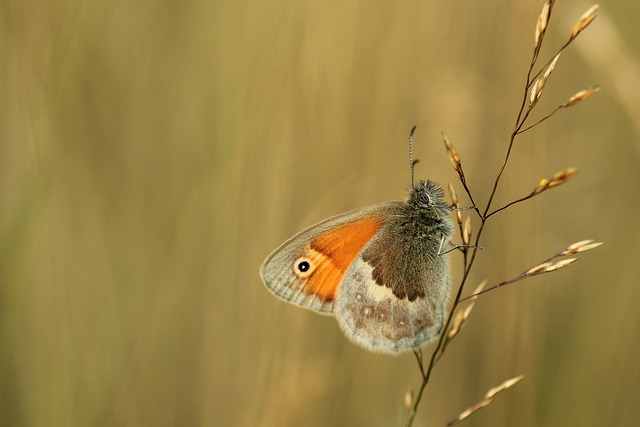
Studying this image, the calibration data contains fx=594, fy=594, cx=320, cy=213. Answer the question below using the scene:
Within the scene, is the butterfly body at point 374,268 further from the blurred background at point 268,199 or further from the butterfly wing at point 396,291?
the blurred background at point 268,199

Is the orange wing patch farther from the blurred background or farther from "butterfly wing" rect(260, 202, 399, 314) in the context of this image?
the blurred background

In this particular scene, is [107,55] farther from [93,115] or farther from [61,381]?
[61,381]

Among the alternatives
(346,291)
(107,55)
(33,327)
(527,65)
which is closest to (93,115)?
(107,55)

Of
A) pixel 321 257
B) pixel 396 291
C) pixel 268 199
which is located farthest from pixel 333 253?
pixel 268 199

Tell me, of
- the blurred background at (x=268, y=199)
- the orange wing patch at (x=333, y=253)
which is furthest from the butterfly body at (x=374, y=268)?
the blurred background at (x=268, y=199)

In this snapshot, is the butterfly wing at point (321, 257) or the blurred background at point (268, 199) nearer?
the butterfly wing at point (321, 257)

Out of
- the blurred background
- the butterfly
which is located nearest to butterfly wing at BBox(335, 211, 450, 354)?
the butterfly
